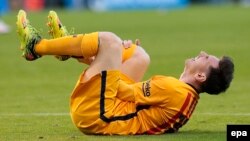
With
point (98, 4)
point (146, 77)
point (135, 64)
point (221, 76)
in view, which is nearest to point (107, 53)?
point (135, 64)

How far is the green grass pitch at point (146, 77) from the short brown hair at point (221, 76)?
1.51 ft

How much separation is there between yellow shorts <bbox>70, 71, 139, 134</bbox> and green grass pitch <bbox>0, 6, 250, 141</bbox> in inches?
5.4

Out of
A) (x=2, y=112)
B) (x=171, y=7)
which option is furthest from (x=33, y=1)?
(x=2, y=112)

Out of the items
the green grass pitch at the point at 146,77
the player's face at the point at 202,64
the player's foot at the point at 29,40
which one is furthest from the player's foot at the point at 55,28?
the player's face at the point at 202,64

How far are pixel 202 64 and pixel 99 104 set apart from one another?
1025mm

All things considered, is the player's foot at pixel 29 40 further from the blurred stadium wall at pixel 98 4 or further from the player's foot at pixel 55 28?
the blurred stadium wall at pixel 98 4

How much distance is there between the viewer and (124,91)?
832 centimetres

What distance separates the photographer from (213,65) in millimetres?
8172

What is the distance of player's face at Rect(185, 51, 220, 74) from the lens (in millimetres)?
8180

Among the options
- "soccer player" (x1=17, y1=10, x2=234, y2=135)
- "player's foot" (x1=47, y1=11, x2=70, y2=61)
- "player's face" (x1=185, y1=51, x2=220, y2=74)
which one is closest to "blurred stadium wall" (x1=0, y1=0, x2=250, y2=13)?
"player's foot" (x1=47, y1=11, x2=70, y2=61)

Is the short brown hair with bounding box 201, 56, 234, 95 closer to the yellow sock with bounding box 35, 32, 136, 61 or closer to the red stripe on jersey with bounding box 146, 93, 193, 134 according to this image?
the red stripe on jersey with bounding box 146, 93, 193, 134

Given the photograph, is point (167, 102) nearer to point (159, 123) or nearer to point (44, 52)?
point (159, 123)

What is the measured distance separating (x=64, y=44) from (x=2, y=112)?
83.7 inches

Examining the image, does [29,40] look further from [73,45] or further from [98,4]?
[98,4]
